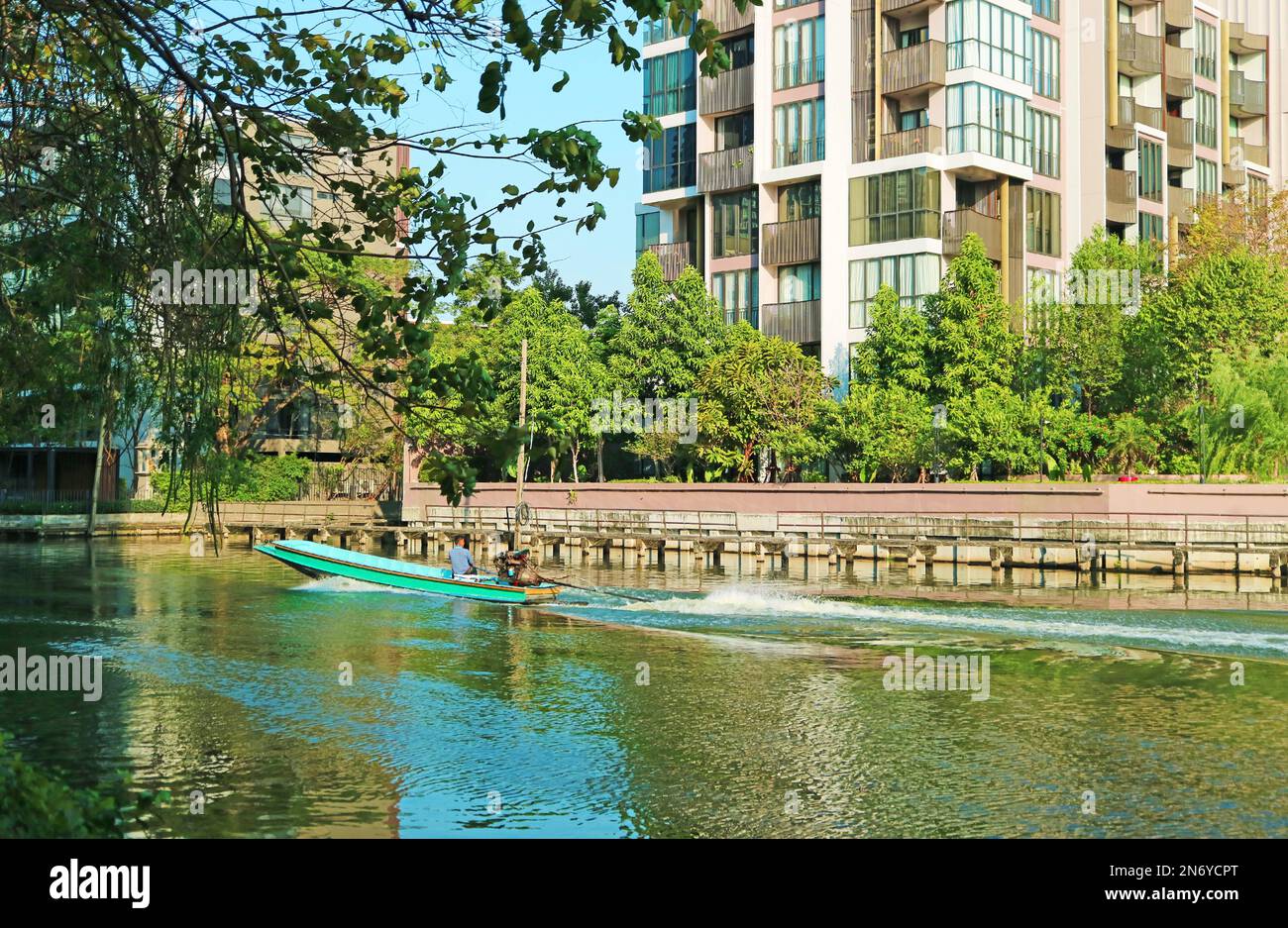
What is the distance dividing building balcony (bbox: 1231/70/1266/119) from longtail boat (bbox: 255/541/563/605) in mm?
Answer: 51497

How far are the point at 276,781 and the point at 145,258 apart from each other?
26.0 ft

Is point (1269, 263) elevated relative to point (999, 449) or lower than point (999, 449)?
elevated

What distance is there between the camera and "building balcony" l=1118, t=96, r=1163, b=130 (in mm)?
60478

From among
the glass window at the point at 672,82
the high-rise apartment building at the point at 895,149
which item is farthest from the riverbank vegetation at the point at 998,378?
the glass window at the point at 672,82

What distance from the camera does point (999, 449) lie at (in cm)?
4659

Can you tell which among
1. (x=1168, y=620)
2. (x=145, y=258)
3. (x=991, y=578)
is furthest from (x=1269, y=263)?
(x=145, y=258)

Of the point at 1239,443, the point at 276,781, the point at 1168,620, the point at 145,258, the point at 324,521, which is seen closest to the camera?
the point at 145,258

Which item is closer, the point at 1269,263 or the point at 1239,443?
the point at 1239,443

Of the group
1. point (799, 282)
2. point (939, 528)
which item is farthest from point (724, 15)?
point (939, 528)

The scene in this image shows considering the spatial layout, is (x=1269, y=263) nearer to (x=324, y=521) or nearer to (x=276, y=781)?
(x=324, y=521)

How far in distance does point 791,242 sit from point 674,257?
7.05 metres

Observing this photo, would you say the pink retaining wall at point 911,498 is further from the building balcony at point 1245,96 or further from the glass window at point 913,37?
the building balcony at point 1245,96
